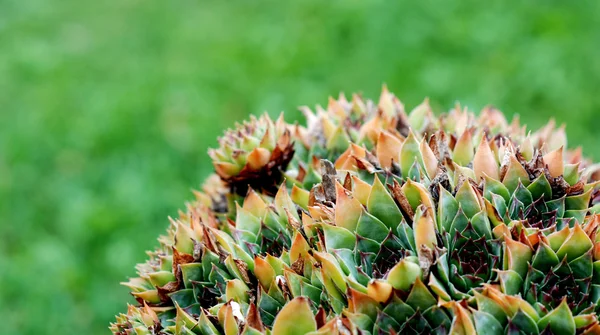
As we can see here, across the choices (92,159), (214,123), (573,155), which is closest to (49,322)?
(92,159)

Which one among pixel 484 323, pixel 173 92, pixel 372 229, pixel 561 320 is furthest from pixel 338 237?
pixel 173 92

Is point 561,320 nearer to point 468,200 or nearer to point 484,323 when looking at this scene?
point 484,323

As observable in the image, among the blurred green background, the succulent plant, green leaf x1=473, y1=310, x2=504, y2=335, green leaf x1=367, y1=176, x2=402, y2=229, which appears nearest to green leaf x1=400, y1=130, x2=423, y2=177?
the succulent plant

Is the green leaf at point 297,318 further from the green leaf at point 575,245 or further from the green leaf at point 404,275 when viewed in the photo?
the green leaf at point 575,245

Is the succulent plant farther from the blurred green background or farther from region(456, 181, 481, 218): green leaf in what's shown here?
the blurred green background

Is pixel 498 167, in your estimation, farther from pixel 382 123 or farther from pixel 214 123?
pixel 214 123

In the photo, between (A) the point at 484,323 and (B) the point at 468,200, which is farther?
(B) the point at 468,200

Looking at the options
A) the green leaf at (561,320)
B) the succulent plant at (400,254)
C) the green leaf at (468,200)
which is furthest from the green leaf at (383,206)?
the green leaf at (561,320)
